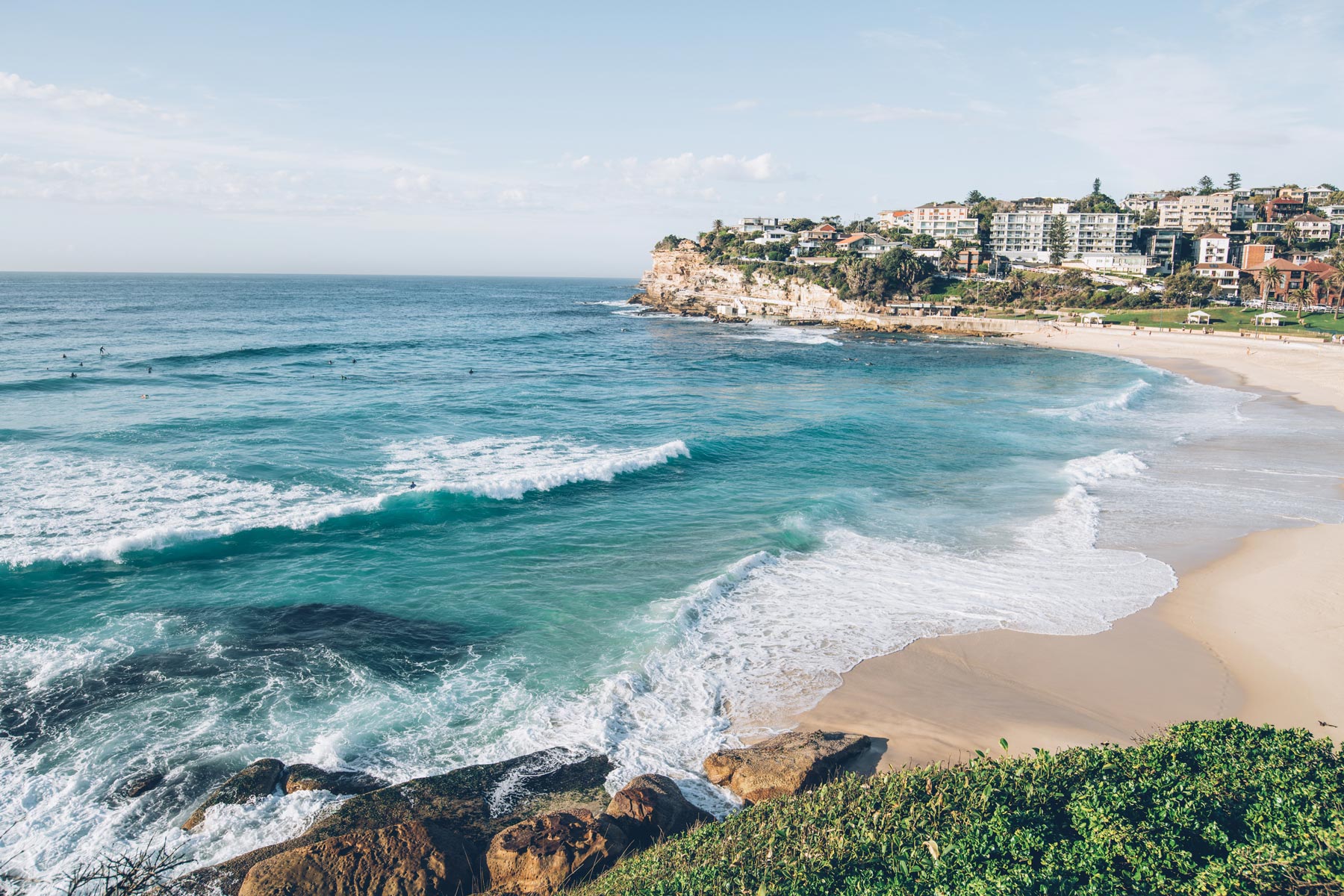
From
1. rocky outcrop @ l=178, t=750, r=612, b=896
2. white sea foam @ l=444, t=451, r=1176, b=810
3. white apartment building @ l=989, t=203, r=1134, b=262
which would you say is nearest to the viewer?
rocky outcrop @ l=178, t=750, r=612, b=896

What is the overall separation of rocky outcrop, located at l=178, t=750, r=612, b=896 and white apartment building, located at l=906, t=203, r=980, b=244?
519 ft

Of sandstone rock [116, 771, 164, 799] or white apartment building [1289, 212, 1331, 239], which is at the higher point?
white apartment building [1289, 212, 1331, 239]

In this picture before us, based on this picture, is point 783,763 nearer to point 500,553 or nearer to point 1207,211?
point 500,553

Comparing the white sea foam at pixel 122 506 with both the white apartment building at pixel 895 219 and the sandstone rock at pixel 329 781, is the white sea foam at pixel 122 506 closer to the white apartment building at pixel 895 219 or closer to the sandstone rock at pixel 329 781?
the sandstone rock at pixel 329 781

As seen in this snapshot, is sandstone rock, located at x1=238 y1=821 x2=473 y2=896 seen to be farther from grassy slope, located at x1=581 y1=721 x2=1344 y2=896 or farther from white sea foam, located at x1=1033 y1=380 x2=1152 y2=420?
white sea foam, located at x1=1033 y1=380 x2=1152 y2=420

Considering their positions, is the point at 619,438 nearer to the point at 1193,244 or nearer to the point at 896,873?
the point at 896,873

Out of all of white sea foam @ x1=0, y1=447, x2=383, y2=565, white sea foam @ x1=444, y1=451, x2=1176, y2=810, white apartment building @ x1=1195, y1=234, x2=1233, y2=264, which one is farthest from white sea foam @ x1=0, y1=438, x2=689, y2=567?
white apartment building @ x1=1195, y1=234, x2=1233, y2=264

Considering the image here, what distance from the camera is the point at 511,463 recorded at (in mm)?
31984

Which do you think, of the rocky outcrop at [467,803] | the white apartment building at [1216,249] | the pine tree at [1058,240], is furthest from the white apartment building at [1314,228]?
the rocky outcrop at [467,803]

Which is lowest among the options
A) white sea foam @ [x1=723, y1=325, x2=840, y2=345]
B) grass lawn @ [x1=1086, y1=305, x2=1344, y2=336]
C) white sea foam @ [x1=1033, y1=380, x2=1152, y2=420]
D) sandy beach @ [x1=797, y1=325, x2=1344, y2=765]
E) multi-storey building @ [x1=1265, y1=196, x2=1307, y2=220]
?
sandy beach @ [x1=797, y1=325, x2=1344, y2=765]

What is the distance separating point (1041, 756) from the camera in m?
11.0

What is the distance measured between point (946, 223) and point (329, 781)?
17549 cm

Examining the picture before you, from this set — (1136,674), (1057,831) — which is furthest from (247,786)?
(1136,674)

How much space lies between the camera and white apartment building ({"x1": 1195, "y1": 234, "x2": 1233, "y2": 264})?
4953 inches
